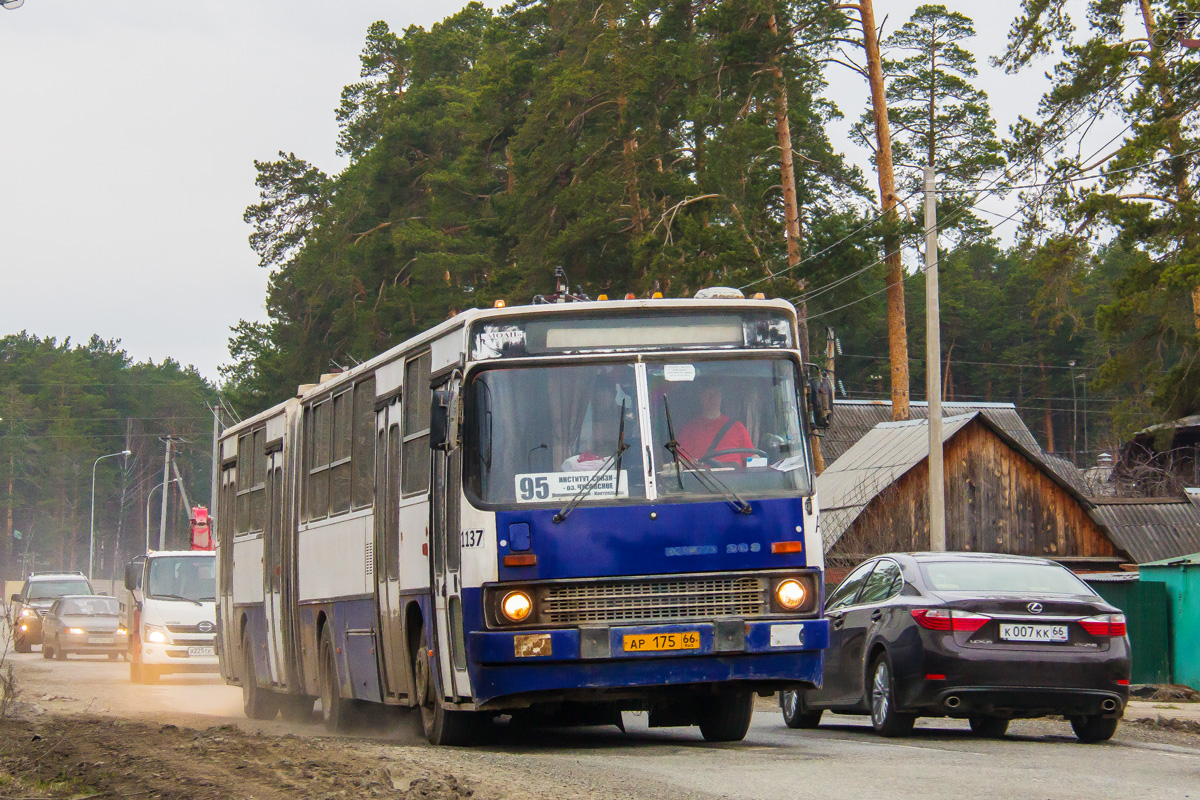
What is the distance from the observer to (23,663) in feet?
128

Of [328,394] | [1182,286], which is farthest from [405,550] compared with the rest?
[1182,286]

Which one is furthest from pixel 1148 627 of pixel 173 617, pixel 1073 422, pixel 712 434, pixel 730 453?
pixel 1073 422

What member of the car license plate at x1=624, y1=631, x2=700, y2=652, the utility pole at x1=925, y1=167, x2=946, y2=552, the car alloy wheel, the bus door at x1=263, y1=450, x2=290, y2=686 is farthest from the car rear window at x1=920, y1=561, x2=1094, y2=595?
the utility pole at x1=925, y1=167, x2=946, y2=552

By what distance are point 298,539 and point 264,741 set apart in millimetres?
5218

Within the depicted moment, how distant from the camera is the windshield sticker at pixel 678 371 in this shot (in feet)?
39.0

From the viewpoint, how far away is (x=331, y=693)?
1582 centimetres

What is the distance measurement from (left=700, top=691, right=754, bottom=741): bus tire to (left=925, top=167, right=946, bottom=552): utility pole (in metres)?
14.0

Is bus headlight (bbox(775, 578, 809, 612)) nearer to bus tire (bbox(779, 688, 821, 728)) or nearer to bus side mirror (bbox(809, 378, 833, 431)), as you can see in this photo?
bus side mirror (bbox(809, 378, 833, 431))

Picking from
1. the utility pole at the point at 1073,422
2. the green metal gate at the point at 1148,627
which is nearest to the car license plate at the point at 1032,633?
the green metal gate at the point at 1148,627

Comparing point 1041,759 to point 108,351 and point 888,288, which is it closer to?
point 888,288

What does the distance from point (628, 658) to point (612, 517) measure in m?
0.91

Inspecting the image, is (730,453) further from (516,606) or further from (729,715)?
(729,715)

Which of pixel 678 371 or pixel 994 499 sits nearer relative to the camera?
pixel 678 371

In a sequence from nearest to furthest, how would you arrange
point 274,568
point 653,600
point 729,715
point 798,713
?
point 653,600 → point 729,715 → point 798,713 → point 274,568
